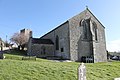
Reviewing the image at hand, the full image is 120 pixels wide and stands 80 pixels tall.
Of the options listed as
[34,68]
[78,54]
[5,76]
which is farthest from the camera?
[78,54]

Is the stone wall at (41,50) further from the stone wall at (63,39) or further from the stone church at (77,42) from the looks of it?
the stone wall at (63,39)

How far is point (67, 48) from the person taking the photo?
4731cm

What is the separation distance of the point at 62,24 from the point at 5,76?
3384 cm

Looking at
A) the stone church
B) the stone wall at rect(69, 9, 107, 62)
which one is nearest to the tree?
the stone church

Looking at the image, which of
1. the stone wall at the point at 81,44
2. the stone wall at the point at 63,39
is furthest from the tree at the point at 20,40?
the stone wall at the point at 81,44

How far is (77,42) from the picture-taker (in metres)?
47.9

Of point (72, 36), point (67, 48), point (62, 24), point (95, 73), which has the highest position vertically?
point (62, 24)

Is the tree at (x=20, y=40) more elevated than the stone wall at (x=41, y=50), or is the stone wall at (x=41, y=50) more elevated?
the tree at (x=20, y=40)

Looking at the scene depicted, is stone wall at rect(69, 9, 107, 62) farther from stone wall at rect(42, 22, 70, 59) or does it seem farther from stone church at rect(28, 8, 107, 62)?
stone wall at rect(42, 22, 70, 59)

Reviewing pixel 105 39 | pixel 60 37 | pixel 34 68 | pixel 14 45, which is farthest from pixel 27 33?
pixel 34 68

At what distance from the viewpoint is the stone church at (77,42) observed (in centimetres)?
4741

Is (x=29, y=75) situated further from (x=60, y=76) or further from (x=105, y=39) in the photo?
(x=105, y=39)

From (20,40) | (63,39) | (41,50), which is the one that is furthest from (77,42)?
(20,40)

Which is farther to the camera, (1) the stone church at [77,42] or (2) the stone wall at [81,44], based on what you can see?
(1) the stone church at [77,42]
